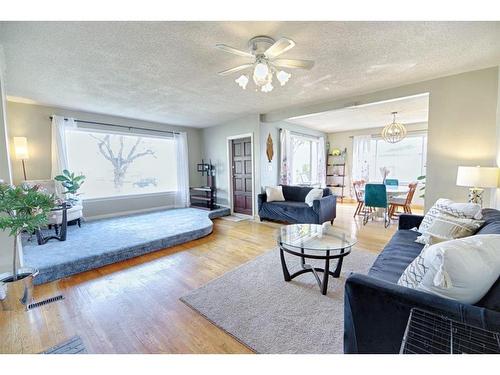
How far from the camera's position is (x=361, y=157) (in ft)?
24.7

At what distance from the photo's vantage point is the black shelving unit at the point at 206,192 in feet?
20.1

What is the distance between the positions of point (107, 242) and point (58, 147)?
8.25 feet

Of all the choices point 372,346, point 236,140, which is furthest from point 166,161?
point 372,346

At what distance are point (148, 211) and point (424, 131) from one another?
7.90 m

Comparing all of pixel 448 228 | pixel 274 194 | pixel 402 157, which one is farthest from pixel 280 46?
pixel 402 157

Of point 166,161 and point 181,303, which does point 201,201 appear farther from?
point 181,303

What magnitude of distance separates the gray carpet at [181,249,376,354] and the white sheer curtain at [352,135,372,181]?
5.45 meters

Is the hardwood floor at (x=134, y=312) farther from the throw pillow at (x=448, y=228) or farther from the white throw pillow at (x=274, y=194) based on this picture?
the white throw pillow at (x=274, y=194)

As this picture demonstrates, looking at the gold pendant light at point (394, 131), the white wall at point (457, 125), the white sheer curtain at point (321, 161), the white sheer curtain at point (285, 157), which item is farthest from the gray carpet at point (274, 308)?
the white sheer curtain at point (321, 161)

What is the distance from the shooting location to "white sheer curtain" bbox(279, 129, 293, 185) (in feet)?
19.1

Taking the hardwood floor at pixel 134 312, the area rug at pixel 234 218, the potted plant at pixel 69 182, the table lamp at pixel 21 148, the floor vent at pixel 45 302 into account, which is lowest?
the area rug at pixel 234 218

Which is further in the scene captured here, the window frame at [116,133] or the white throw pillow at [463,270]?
the window frame at [116,133]

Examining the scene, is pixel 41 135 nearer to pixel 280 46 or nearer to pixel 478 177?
pixel 280 46
